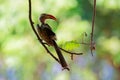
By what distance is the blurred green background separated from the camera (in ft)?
5.46

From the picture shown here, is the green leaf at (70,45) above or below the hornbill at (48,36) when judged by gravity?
below

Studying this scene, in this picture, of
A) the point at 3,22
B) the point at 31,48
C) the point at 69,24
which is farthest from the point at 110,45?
the point at 3,22

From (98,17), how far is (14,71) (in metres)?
0.48

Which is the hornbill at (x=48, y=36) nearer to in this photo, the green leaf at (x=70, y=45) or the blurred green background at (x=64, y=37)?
the green leaf at (x=70, y=45)

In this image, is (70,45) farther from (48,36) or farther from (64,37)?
(64,37)

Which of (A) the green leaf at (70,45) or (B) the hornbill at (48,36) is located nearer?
(B) the hornbill at (48,36)

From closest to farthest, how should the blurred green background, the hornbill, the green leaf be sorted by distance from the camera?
the hornbill → the green leaf → the blurred green background

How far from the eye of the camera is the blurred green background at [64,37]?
1.66m

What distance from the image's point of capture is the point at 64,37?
160 centimetres

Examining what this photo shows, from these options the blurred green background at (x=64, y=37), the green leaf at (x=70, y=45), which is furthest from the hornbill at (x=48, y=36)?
the blurred green background at (x=64, y=37)

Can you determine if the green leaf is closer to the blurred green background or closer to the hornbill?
the hornbill

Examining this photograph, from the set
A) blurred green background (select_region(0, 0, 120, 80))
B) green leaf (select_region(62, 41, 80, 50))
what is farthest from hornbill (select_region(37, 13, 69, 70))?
blurred green background (select_region(0, 0, 120, 80))

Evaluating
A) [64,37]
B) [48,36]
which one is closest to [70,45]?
[48,36]

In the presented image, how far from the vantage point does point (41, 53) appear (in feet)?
5.92
